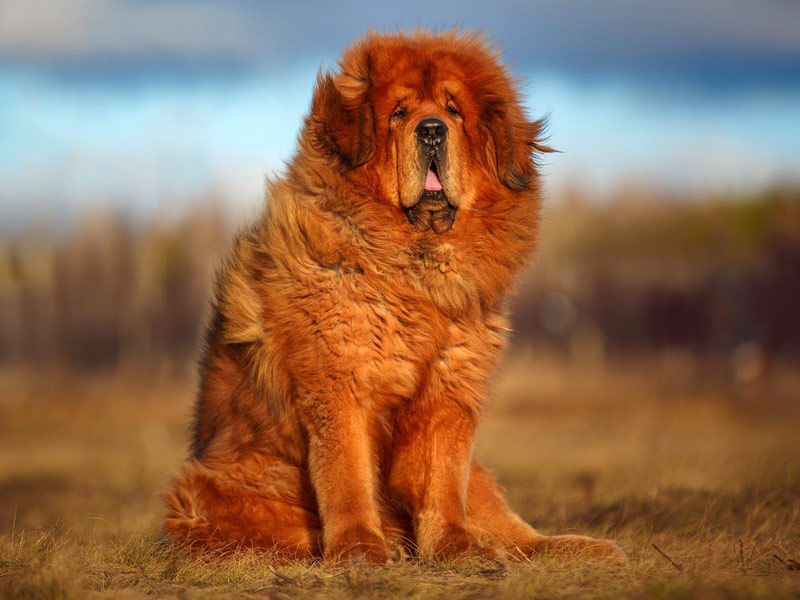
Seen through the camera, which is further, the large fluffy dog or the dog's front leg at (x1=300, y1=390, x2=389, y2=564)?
the large fluffy dog

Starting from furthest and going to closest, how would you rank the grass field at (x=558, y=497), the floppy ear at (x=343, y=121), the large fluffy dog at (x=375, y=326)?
the floppy ear at (x=343, y=121)
the large fluffy dog at (x=375, y=326)
the grass field at (x=558, y=497)

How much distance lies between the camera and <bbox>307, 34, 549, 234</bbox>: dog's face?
4.76 metres

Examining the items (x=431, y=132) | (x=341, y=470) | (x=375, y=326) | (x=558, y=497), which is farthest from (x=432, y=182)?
(x=558, y=497)

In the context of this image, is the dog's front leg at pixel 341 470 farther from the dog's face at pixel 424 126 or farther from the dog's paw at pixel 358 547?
the dog's face at pixel 424 126

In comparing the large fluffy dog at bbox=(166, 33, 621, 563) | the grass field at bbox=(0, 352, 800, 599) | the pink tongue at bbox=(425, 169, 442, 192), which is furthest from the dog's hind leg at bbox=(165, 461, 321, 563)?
the pink tongue at bbox=(425, 169, 442, 192)

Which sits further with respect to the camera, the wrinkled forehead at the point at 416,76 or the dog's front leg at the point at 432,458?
the wrinkled forehead at the point at 416,76

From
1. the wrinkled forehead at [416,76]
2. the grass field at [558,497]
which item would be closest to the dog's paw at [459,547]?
the grass field at [558,497]

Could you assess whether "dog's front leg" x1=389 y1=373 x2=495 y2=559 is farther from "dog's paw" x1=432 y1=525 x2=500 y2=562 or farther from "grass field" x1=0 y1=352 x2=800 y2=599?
"grass field" x1=0 y1=352 x2=800 y2=599

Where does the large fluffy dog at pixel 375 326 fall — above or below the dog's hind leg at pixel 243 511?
above

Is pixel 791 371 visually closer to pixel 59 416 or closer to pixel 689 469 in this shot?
pixel 689 469

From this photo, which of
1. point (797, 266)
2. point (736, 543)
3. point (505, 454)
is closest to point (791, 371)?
point (797, 266)

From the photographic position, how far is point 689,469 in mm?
8242

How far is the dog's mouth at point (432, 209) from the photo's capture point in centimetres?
476

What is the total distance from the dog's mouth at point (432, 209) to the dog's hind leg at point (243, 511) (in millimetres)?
1477
